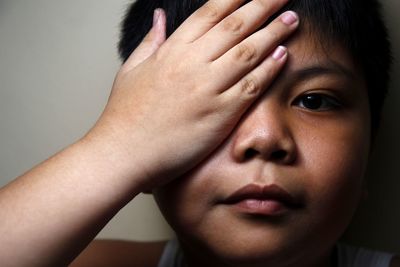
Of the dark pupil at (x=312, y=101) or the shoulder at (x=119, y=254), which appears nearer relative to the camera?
the dark pupil at (x=312, y=101)

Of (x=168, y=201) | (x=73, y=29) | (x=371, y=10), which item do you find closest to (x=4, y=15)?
(x=73, y=29)

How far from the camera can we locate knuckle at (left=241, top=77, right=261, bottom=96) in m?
0.62

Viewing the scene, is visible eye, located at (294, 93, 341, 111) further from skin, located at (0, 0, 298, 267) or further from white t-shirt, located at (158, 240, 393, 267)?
white t-shirt, located at (158, 240, 393, 267)

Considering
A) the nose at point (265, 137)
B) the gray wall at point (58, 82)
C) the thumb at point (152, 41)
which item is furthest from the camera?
the gray wall at point (58, 82)

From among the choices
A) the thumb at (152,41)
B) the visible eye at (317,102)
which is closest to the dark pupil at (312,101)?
the visible eye at (317,102)

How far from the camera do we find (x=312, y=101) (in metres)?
0.67

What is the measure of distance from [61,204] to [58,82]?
46cm

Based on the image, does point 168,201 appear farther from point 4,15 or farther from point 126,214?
point 4,15

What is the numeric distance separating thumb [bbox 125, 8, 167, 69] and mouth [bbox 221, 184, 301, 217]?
9.2 inches

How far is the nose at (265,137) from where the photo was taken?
598 millimetres

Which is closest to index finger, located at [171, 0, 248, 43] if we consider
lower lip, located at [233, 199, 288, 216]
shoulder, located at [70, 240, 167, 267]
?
lower lip, located at [233, 199, 288, 216]

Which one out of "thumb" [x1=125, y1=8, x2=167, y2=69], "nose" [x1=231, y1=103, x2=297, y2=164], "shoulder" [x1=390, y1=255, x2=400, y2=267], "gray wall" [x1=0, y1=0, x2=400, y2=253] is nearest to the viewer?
"nose" [x1=231, y1=103, x2=297, y2=164]

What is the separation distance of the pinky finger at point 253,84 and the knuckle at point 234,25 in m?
0.05

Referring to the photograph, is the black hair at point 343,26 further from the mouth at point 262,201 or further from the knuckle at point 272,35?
the mouth at point 262,201
